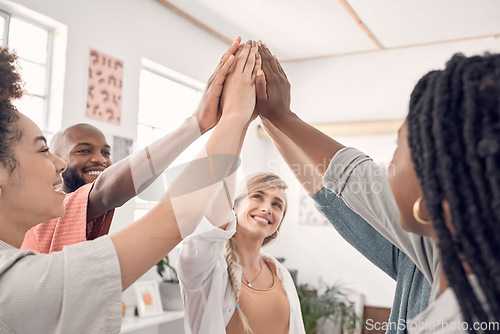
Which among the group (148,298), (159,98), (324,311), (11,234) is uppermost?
(159,98)

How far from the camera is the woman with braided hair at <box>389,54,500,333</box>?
50 cm

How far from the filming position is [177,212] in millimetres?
689

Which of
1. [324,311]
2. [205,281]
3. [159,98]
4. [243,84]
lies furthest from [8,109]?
[324,311]

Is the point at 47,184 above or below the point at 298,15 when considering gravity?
below

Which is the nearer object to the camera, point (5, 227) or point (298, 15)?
point (5, 227)

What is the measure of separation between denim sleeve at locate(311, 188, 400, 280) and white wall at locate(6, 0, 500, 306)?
178 centimetres

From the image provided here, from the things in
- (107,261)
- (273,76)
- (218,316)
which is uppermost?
(273,76)

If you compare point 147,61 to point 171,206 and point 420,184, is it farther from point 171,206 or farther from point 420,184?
point 420,184

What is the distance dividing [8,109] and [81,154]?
0.68 m

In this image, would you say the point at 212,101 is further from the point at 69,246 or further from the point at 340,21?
the point at 340,21

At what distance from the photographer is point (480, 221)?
0.50 m

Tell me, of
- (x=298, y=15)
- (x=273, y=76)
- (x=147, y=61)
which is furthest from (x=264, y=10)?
(x=273, y=76)

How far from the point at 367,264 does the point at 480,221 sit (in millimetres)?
3363

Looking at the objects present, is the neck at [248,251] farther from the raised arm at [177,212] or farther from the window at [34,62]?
the window at [34,62]
